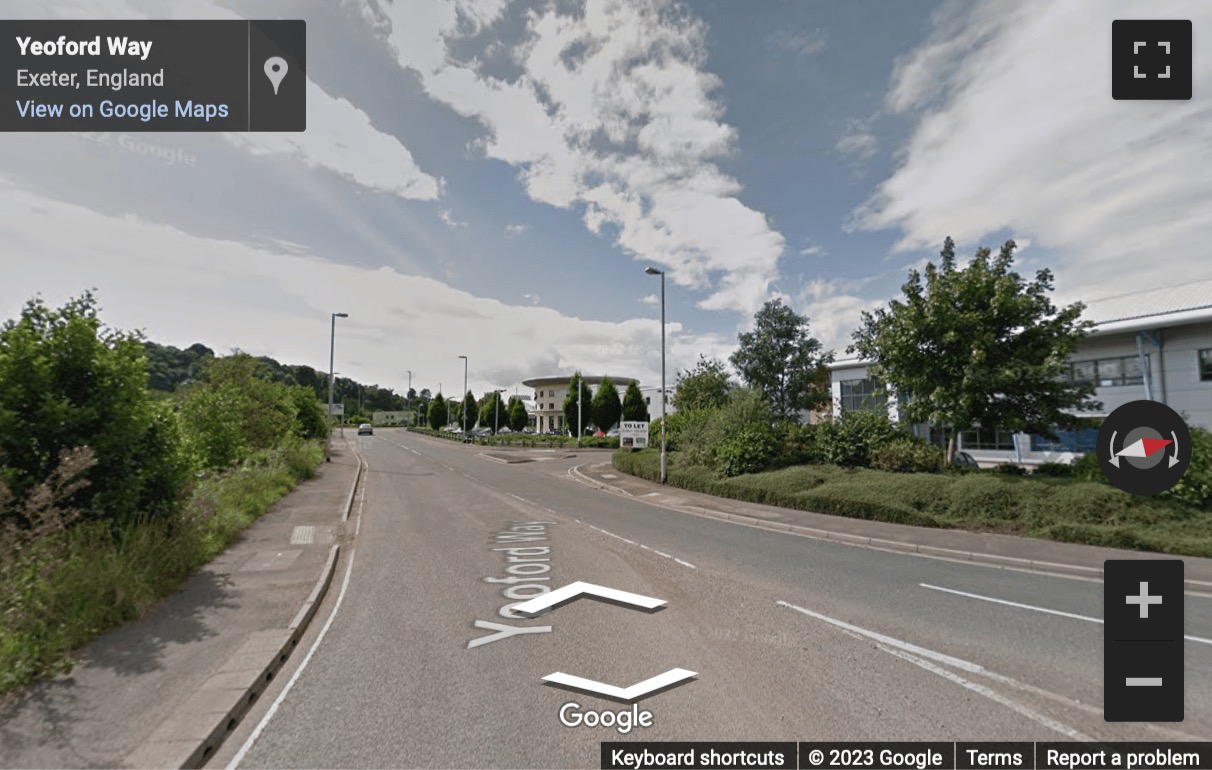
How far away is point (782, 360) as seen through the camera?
94.8ft

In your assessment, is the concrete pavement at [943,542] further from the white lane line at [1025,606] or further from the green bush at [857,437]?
the green bush at [857,437]

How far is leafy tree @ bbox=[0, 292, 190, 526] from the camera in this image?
243 inches

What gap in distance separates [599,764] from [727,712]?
3.85 feet

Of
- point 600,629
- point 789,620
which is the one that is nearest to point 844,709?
point 789,620

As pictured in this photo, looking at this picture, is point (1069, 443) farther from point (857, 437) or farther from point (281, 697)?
point (281, 697)

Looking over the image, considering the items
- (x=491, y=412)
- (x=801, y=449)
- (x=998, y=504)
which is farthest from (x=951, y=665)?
(x=491, y=412)

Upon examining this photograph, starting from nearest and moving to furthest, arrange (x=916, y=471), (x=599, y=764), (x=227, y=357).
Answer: (x=599, y=764), (x=916, y=471), (x=227, y=357)

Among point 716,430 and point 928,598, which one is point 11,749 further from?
point 716,430

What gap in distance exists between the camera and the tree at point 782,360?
94.4 ft

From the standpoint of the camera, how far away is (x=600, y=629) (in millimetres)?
5750

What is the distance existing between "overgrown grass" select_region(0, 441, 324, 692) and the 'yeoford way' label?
13.4ft

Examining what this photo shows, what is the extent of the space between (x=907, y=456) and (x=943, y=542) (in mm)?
5458

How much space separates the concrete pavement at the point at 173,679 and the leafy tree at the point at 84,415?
169cm

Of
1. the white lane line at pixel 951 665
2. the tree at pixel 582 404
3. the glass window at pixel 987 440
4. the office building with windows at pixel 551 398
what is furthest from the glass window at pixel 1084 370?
the office building with windows at pixel 551 398
